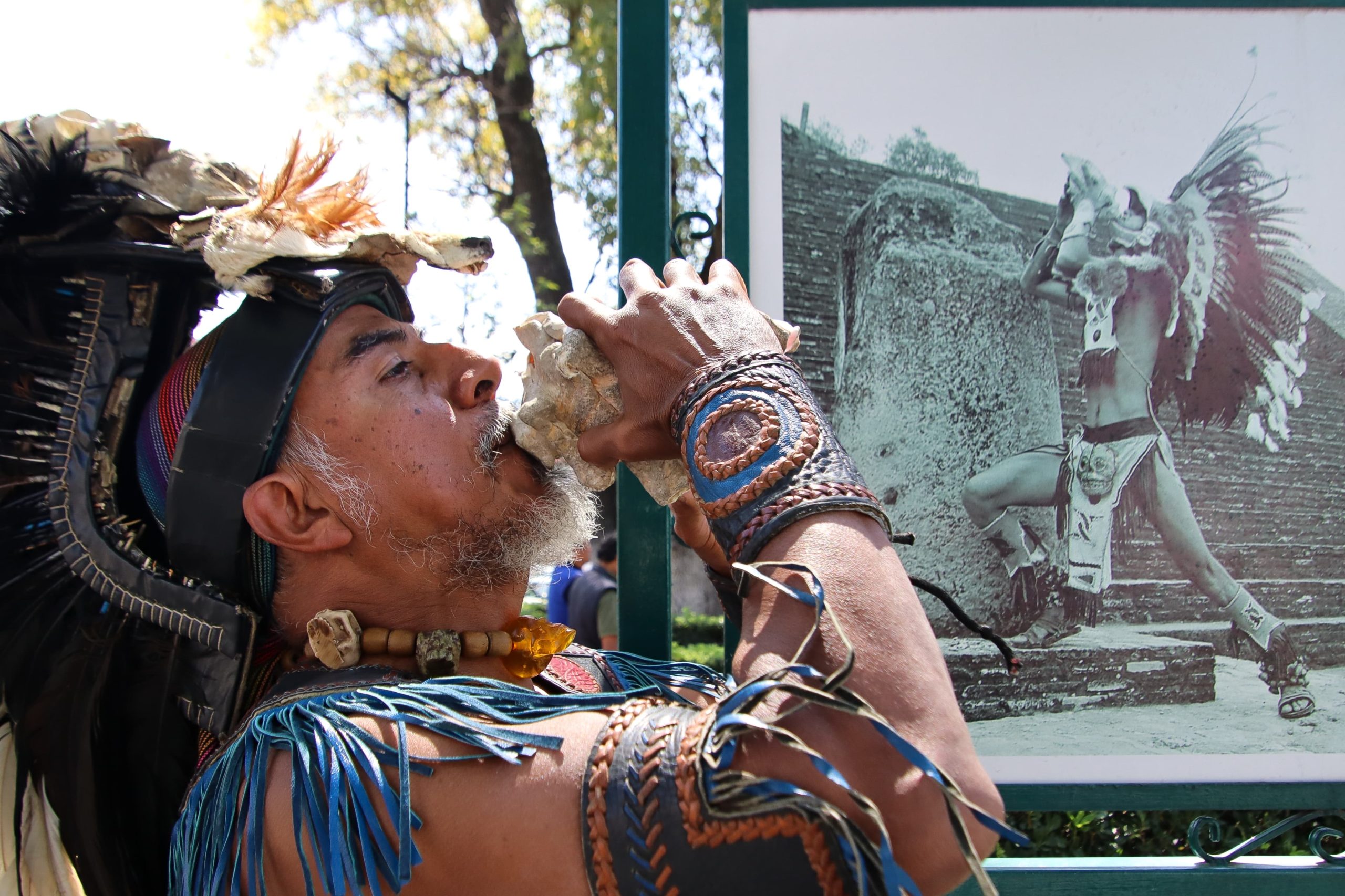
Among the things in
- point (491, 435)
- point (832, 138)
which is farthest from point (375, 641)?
point (832, 138)

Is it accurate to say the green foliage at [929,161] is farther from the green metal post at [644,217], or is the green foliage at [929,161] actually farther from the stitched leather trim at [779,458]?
the stitched leather trim at [779,458]

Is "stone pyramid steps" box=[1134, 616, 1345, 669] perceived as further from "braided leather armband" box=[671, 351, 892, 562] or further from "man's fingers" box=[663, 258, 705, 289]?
"man's fingers" box=[663, 258, 705, 289]

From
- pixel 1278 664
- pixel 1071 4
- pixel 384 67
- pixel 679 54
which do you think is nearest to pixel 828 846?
pixel 1278 664

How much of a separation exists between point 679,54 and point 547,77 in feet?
5.89

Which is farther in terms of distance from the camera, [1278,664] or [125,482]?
[1278,664]

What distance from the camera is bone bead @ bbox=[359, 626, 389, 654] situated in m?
1.76

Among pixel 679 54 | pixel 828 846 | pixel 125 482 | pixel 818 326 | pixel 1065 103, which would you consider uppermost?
pixel 679 54

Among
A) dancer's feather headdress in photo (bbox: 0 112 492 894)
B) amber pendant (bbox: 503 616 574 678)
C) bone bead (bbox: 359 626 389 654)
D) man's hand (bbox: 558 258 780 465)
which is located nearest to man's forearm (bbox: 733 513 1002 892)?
man's hand (bbox: 558 258 780 465)

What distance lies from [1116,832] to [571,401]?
2.80 m

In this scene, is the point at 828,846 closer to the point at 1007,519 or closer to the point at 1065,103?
the point at 1007,519

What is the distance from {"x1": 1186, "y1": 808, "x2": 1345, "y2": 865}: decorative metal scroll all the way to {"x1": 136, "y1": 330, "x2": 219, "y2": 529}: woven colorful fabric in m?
2.01

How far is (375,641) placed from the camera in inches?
69.2

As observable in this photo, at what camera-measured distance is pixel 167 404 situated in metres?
1.84

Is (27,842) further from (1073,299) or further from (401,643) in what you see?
(1073,299)
